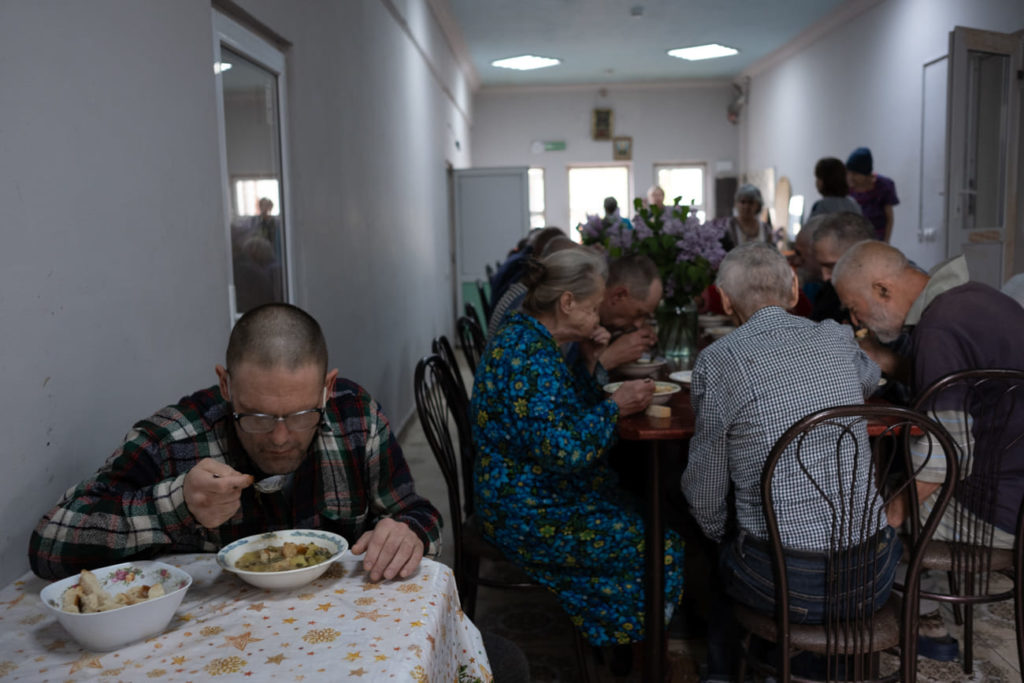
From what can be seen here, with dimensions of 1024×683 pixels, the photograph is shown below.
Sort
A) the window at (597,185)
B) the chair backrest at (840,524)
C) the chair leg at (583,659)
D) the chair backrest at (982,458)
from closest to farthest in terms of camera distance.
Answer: the chair backrest at (840,524), the chair backrest at (982,458), the chair leg at (583,659), the window at (597,185)

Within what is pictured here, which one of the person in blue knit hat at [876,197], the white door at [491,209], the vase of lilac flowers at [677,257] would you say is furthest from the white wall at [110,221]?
the white door at [491,209]

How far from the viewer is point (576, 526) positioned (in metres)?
1.99

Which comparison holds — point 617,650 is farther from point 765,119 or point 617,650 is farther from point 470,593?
point 765,119

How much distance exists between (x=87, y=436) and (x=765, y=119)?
404 inches

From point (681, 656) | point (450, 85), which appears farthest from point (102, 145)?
point (450, 85)

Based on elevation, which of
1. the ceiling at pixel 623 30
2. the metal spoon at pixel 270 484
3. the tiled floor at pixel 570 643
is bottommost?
the tiled floor at pixel 570 643

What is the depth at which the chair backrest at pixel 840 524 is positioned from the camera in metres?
1.71

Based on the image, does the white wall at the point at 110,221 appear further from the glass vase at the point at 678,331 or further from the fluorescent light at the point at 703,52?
the fluorescent light at the point at 703,52

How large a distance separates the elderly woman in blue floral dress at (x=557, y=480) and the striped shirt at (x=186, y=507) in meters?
0.49

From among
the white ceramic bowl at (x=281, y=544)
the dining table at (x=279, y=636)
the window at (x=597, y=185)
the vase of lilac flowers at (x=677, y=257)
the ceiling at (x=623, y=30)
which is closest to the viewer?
the dining table at (x=279, y=636)

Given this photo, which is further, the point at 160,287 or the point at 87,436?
the point at 160,287

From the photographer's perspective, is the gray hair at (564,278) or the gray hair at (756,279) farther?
the gray hair at (564,278)

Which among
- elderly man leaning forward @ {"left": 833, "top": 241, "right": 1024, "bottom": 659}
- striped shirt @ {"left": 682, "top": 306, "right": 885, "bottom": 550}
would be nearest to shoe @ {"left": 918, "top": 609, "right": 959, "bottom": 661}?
elderly man leaning forward @ {"left": 833, "top": 241, "right": 1024, "bottom": 659}

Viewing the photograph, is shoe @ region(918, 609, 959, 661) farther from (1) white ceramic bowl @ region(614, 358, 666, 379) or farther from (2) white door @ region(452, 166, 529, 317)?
(2) white door @ region(452, 166, 529, 317)
